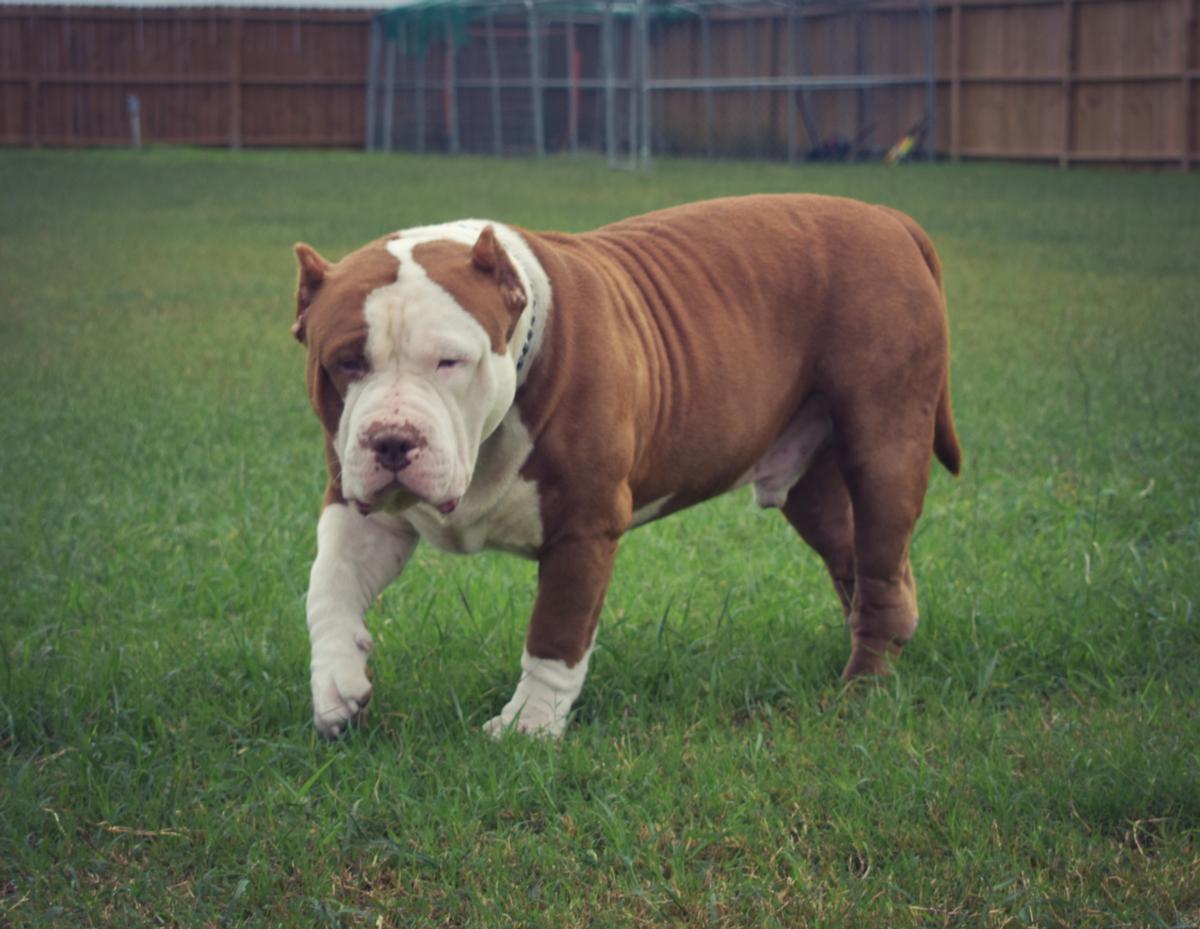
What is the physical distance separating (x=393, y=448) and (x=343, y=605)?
2.24ft

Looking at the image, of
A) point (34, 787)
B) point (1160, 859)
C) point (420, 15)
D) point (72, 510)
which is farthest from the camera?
point (420, 15)

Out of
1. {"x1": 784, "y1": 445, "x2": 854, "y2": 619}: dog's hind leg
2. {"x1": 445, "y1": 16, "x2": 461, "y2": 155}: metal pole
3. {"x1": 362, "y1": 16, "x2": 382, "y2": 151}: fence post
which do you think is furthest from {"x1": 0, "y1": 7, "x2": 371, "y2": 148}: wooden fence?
{"x1": 784, "y1": 445, "x2": 854, "y2": 619}: dog's hind leg

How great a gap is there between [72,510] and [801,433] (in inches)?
118

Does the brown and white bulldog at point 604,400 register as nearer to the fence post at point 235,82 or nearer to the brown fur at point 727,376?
the brown fur at point 727,376

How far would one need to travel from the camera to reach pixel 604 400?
11.4ft

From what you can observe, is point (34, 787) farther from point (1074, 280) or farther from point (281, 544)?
point (1074, 280)

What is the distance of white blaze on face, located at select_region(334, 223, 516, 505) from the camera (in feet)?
10.1

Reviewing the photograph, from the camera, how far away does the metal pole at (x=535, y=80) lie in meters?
25.8

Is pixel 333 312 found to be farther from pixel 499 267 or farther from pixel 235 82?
pixel 235 82

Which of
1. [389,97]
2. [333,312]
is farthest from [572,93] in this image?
[333,312]

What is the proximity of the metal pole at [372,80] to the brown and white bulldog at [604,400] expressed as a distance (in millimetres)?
25934

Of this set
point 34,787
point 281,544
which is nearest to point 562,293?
point 34,787

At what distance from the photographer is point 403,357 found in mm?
3145

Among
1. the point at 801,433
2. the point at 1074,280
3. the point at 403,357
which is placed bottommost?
the point at 1074,280
